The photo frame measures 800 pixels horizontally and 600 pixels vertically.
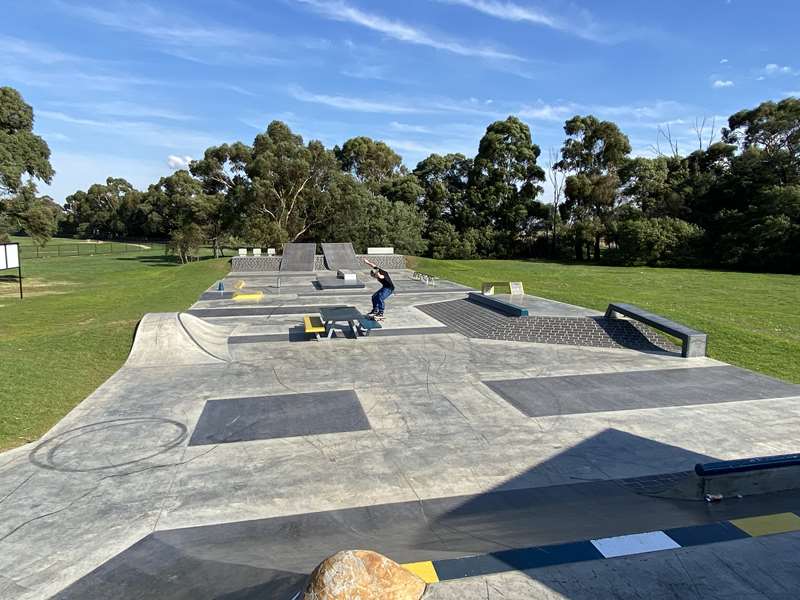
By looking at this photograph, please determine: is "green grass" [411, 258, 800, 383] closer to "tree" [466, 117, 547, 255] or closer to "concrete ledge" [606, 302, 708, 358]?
"concrete ledge" [606, 302, 708, 358]

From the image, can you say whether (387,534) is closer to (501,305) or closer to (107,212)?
(501,305)

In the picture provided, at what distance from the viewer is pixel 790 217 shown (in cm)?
3472

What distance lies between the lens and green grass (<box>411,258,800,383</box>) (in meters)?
11.1

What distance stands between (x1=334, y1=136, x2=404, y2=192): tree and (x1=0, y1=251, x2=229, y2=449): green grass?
43167 millimetres

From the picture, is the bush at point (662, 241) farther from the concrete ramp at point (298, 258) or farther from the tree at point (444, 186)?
the concrete ramp at point (298, 258)

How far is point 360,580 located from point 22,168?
36.5 m

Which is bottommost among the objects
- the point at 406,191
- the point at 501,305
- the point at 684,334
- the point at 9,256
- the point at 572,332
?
the point at 572,332

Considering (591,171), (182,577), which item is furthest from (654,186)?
(182,577)

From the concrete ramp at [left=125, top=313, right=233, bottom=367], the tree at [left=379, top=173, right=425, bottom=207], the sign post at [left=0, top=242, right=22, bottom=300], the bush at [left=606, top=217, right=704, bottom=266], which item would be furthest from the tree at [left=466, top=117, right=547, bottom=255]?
the concrete ramp at [left=125, top=313, right=233, bottom=367]

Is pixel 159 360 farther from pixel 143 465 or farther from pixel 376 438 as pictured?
pixel 376 438

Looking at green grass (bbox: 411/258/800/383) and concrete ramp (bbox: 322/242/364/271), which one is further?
concrete ramp (bbox: 322/242/364/271)

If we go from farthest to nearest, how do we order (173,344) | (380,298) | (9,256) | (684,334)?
(9,256)
(380,298)
(684,334)
(173,344)

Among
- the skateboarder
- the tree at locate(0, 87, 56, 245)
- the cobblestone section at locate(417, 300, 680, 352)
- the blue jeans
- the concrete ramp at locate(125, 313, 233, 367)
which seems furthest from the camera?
the tree at locate(0, 87, 56, 245)

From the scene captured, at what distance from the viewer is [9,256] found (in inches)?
798
